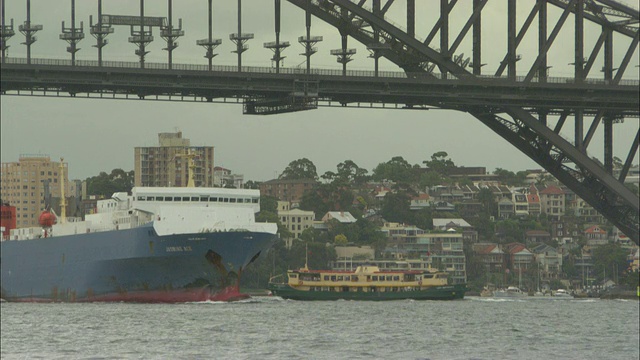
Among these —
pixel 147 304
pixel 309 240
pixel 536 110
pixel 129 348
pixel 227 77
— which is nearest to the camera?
pixel 129 348

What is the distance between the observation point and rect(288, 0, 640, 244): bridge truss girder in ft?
261

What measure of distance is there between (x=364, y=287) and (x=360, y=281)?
39.0 inches

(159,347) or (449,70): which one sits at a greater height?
(449,70)

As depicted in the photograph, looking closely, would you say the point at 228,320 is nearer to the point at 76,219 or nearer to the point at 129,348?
the point at 129,348

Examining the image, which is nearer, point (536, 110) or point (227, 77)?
point (227, 77)

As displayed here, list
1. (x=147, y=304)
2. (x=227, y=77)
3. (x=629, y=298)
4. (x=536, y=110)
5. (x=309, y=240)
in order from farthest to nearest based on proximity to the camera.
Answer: (x=309, y=240), (x=629, y=298), (x=147, y=304), (x=536, y=110), (x=227, y=77)

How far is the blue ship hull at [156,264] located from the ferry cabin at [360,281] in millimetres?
20409

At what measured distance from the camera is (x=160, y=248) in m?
99.6

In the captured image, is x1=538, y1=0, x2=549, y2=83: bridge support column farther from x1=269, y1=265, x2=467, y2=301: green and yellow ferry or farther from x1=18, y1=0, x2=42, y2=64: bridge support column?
x1=269, y1=265, x2=467, y2=301: green and yellow ferry

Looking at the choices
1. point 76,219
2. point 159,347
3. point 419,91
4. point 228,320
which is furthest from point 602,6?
point 76,219

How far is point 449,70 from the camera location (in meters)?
80.2

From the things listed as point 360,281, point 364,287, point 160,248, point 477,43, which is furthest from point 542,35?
point 360,281

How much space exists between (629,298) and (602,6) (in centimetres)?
5672

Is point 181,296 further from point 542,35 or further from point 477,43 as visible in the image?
point 542,35
